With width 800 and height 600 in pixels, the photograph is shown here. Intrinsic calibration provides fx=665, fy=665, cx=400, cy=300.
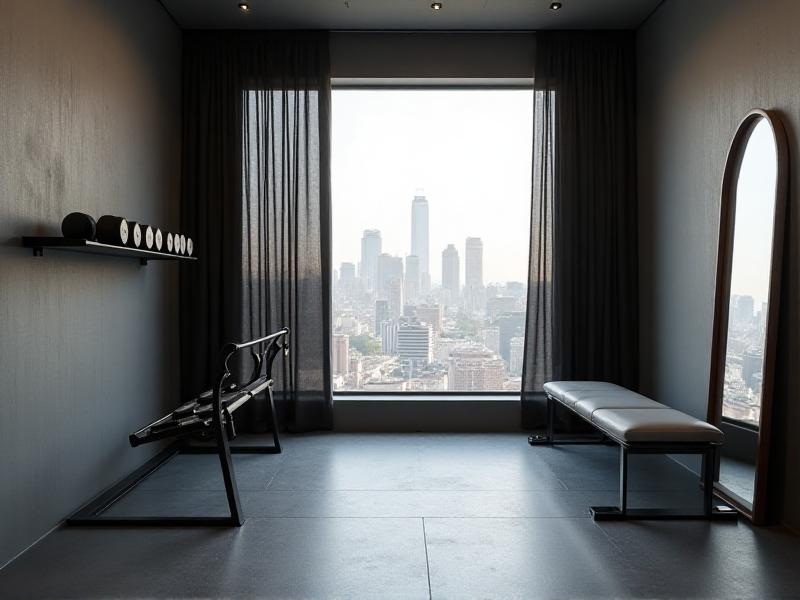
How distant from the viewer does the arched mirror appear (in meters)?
3.16

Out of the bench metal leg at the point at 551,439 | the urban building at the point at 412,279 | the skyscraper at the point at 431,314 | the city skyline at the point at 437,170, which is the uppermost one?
the city skyline at the point at 437,170

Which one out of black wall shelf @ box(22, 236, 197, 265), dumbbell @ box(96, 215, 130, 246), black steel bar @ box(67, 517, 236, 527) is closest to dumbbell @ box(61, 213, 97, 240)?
black wall shelf @ box(22, 236, 197, 265)

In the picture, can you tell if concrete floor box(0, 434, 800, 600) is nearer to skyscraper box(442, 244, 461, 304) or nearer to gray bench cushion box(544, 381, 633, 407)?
gray bench cushion box(544, 381, 633, 407)

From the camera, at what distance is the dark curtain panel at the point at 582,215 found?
510 cm

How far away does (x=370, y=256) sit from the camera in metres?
5.45

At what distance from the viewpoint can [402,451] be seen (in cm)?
456

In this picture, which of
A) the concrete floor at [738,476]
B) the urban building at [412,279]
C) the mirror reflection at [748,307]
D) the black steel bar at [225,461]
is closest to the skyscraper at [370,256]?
the urban building at [412,279]

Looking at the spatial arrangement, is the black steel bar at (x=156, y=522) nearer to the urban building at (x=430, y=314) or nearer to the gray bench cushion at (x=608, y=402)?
the gray bench cushion at (x=608, y=402)

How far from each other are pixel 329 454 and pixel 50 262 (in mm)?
2164

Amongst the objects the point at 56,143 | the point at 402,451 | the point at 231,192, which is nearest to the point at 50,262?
the point at 56,143

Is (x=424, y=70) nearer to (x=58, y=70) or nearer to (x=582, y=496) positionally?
(x=58, y=70)

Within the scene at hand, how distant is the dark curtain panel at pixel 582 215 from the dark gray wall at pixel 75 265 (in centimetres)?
280

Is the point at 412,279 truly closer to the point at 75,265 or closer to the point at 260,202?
the point at 260,202

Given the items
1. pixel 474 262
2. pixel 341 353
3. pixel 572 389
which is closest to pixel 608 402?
pixel 572 389
